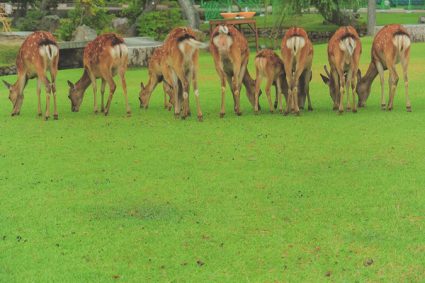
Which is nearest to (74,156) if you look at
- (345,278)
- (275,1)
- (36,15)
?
(345,278)

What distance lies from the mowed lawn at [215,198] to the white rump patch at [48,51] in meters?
1.03

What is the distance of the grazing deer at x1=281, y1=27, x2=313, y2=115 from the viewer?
12641mm

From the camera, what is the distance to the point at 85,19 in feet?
87.8

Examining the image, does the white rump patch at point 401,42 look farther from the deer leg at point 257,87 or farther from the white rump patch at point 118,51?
the white rump patch at point 118,51

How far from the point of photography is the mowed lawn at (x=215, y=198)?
6.21 metres

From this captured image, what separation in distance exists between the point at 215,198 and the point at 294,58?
5.19 meters

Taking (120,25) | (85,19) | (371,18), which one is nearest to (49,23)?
(120,25)

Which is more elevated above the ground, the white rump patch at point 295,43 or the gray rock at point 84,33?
the white rump patch at point 295,43

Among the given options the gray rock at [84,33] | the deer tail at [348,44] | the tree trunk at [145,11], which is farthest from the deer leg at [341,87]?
the tree trunk at [145,11]

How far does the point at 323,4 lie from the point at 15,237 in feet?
74.4

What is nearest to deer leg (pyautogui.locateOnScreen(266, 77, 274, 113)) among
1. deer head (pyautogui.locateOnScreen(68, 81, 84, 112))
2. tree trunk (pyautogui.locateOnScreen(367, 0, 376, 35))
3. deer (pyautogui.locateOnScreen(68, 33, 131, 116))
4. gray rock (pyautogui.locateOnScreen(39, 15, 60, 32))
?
deer (pyautogui.locateOnScreen(68, 33, 131, 116))

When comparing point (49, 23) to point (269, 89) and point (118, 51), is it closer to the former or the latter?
point (118, 51)

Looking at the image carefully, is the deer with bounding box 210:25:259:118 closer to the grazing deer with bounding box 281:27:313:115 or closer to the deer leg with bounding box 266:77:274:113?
the deer leg with bounding box 266:77:274:113

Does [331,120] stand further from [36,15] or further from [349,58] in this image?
[36,15]
